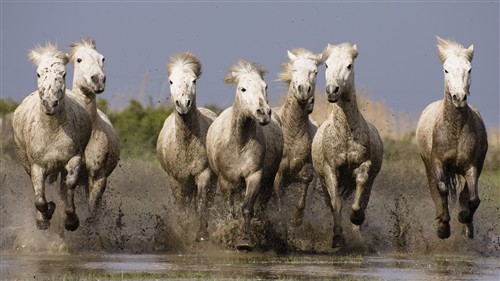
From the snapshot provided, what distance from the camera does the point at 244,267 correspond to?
17656mm

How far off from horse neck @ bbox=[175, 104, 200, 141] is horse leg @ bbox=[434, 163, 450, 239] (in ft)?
10.9

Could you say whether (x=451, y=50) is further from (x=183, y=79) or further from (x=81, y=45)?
(x=81, y=45)

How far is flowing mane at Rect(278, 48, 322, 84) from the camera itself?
2164 centimetres

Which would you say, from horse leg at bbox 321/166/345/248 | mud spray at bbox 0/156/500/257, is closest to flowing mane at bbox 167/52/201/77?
mud spray at bbox 0/156/500/257

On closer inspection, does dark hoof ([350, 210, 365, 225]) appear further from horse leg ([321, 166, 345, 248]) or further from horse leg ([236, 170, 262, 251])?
horse leg ([236, 170, 262, 251])

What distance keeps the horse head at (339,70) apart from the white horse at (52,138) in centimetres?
327

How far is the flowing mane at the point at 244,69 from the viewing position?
20.5 metres

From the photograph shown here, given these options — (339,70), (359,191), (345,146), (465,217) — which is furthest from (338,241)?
(339,70)

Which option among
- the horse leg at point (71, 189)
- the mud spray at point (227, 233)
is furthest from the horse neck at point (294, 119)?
the horse leg at point (71, 189)

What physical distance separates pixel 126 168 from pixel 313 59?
9.01 meters

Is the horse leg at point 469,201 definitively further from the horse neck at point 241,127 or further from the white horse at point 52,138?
the white horse at point 52,138

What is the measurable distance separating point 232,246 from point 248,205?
685 millimetres

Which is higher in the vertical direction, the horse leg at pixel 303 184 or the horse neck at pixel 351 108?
the horse neck at pixel 351 108

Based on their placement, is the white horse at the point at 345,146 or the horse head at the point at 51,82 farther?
the white horse at the point at 345,146
